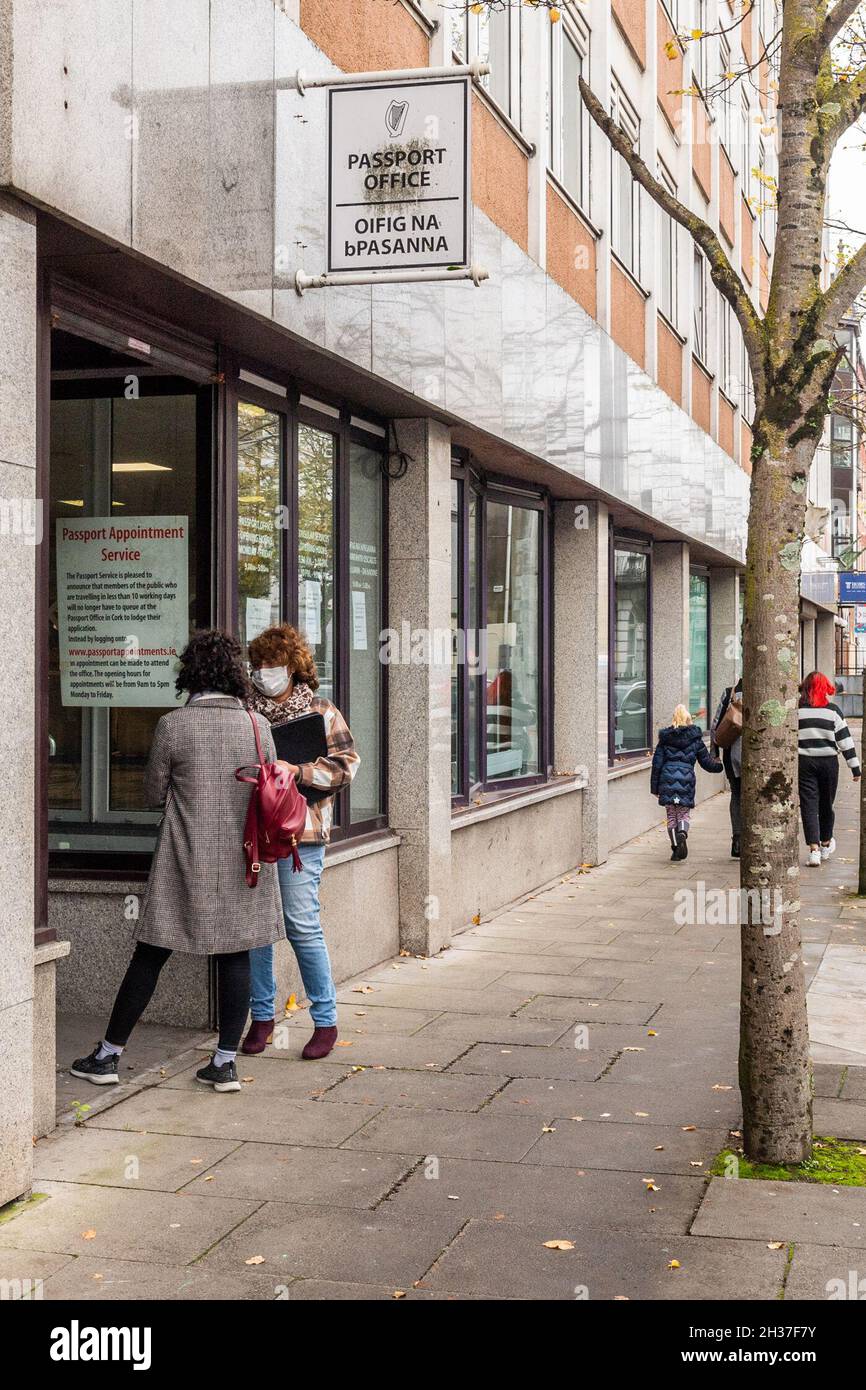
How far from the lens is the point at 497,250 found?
34.6 ft

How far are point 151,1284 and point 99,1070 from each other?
205 centimetres

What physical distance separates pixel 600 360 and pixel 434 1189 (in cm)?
1035

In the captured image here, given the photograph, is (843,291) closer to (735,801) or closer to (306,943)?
(306,943)

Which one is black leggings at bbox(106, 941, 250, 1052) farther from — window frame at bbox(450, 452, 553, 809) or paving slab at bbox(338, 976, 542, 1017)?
window frame at bbox(450, 452, 553, 809)

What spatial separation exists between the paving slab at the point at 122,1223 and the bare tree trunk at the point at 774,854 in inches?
74.6

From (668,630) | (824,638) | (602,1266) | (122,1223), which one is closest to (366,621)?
(122,1223)

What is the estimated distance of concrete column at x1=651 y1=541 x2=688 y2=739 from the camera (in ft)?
64.7

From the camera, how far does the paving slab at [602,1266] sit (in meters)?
4.32

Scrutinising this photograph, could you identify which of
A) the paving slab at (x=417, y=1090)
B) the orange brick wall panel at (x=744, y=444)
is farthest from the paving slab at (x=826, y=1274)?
the orange brick wall panel at (x=744, y=444)

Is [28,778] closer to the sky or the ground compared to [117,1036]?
closer to the sky

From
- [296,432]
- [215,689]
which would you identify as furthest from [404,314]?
[215,689]

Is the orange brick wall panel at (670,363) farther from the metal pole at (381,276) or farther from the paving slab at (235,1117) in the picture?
the paving slab at (235,1117)
